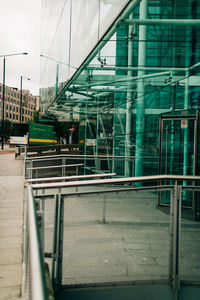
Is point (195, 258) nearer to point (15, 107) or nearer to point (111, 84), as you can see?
point (111, 84)

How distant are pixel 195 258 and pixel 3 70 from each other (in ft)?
134

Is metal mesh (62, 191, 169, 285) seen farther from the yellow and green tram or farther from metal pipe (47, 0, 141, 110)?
the yellow and green tram

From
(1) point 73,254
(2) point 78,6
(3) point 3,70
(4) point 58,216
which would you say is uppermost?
(3) point 3,70

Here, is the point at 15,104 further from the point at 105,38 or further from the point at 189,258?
the point at 189,258

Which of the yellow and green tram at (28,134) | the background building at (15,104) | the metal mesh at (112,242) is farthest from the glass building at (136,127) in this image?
the background building at (15,104)

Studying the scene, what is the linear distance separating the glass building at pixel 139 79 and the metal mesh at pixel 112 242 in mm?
3492

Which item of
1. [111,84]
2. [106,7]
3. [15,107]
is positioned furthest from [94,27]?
[15,107]

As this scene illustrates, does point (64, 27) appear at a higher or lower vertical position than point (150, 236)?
higher

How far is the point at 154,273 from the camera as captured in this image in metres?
3.74

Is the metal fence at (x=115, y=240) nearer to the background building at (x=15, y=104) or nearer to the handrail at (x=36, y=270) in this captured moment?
the handrail at (x=36, y=270)

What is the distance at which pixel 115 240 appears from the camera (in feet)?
12.4

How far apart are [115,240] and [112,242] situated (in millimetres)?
47

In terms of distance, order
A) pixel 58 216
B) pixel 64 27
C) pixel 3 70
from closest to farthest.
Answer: pixel 58 216
pixel 64 27
pixel 3 70

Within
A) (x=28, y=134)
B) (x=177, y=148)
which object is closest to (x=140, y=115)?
(x=177, y=148)
